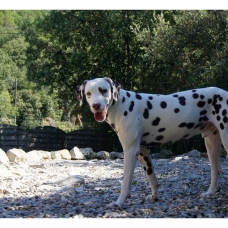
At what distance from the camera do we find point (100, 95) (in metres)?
5.76

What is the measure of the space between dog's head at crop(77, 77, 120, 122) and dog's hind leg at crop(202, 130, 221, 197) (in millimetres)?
1741

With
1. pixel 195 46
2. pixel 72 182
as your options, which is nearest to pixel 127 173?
pixel 72 182

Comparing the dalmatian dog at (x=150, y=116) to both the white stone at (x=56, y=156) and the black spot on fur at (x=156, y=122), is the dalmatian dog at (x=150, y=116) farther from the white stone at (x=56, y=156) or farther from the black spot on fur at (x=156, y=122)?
the white stone at (x=56, y=156)

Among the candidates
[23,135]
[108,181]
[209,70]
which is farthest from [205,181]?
[23,135]

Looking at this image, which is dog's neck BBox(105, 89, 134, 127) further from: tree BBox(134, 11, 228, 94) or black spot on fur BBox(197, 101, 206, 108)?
tree BBox(134, 11, 228, 94)

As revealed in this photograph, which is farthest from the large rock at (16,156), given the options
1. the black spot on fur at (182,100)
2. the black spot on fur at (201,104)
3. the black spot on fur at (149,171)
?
the black spot on fur at (201,104)

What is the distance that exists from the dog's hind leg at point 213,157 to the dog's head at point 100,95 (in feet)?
5.71

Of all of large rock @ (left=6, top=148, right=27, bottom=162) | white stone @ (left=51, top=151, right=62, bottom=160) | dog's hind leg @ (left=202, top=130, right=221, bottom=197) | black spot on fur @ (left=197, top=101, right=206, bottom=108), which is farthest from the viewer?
white stone @ (left=51, top=151, right=62, bottom=160)

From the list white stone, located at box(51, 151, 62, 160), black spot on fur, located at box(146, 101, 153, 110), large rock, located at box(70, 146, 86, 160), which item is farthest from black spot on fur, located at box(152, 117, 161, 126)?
large rock, located at box(70, 146, 86, 160)

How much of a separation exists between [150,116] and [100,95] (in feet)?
2.77

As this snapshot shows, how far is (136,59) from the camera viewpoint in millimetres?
24344

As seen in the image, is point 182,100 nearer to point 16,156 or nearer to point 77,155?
point 16,156

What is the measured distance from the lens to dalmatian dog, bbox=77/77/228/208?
597cm

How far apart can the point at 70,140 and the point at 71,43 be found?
545 centimetres
